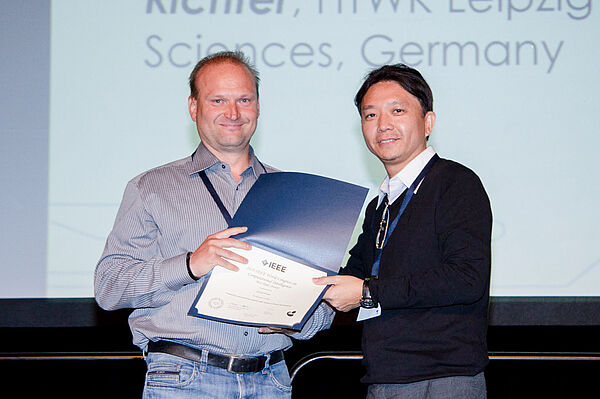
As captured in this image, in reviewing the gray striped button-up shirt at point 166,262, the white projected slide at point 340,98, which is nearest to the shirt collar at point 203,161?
the gray striped button-up shirt at point 166,262

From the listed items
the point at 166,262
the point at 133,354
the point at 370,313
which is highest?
the point at 166,262

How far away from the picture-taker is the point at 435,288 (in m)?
1.81

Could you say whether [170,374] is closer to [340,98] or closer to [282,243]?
[282,243]

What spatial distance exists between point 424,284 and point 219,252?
0.53m

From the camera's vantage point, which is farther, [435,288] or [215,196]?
[215,196]

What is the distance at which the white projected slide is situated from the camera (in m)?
3.56

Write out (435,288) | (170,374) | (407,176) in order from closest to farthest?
(435,288) → (170,374) → (407,176)

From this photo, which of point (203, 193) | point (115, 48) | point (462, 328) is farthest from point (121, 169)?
point (462, 328)

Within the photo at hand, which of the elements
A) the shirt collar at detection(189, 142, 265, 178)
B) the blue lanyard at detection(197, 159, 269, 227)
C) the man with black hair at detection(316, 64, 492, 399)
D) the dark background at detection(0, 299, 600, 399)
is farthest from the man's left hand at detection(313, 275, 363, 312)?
the dark background at detection(0, 299, 600, 399)

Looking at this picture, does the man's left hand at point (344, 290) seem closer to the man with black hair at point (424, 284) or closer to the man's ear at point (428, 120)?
the man with black hair at point (424, 284)

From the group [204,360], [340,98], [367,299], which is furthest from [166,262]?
[340,98]

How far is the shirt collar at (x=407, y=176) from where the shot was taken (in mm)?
2051

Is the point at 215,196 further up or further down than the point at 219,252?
further up

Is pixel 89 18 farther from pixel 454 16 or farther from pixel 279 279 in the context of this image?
pixel 279 279
